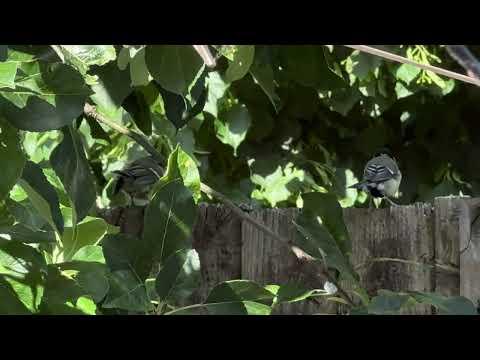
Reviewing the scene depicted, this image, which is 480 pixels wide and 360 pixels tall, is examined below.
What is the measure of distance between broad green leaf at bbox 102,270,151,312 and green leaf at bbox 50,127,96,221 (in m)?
0.08

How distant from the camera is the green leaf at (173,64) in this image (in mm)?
624

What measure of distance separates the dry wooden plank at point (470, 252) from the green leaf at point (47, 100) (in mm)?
1043

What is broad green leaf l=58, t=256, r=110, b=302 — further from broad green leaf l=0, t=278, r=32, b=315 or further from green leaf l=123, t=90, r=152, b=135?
green leaf l=123, t=90, r=152, b=135

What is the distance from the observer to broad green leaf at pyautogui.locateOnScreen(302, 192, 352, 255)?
527 millimetres

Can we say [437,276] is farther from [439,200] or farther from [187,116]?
[187,116]

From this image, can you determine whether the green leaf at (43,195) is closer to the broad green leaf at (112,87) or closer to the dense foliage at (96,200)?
the dense foliage at (96,200)

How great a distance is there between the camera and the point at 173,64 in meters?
0.63

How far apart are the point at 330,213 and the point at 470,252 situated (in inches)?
36.0

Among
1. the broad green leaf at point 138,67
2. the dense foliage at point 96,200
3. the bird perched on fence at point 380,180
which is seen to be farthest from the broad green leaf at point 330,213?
the bird perched on fence at point 380,180

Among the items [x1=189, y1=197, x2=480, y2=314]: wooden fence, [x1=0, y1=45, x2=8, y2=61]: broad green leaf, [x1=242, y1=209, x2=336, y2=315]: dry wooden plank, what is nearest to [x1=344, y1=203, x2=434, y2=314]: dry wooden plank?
[x1=189, y1=197, x2=480, y2=314]: wooden fence
